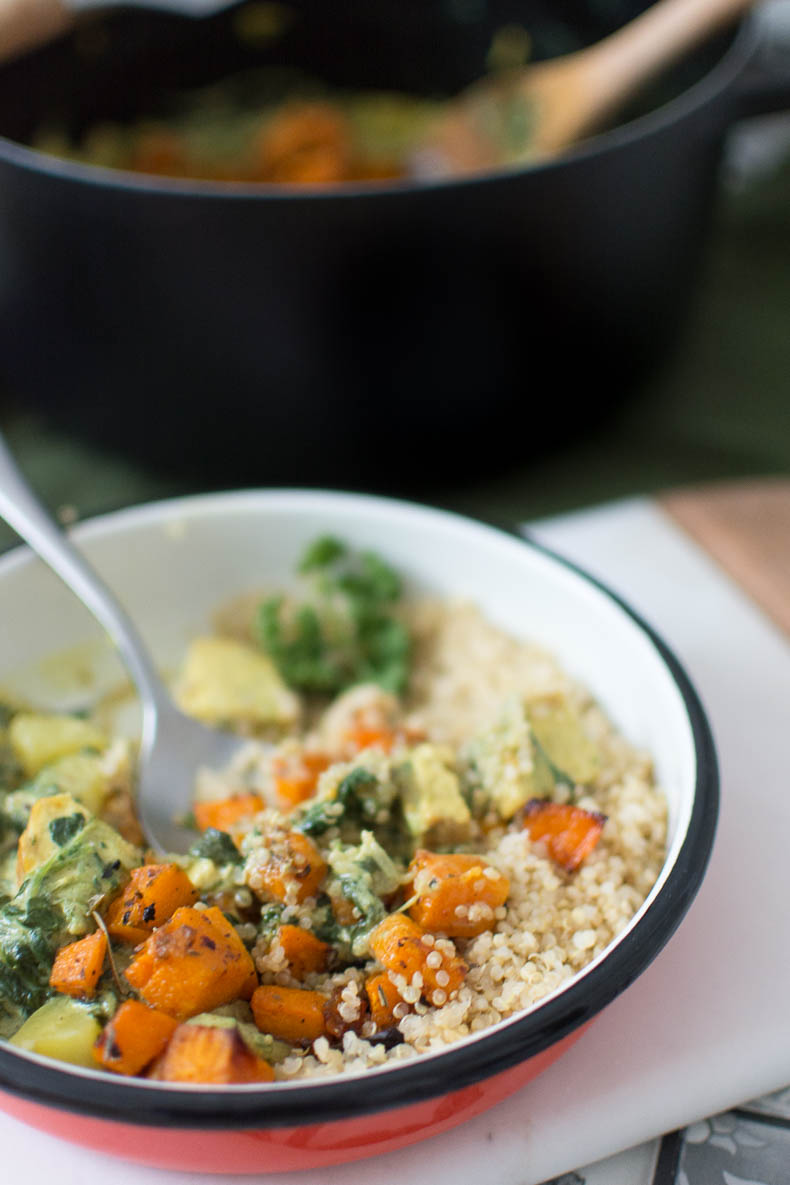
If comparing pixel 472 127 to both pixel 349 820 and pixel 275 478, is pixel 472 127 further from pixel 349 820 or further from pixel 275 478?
pixel 349 820

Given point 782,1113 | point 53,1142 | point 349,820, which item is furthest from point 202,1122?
point 782,1113

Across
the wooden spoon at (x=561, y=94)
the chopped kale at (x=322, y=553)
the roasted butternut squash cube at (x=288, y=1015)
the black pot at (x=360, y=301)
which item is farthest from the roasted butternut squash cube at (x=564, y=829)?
the wooden spoon at (x=561, y=94)

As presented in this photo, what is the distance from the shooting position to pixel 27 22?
2.24 meters

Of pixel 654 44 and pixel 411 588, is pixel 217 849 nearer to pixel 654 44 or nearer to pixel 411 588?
pixel 411 588

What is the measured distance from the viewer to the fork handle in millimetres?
1520

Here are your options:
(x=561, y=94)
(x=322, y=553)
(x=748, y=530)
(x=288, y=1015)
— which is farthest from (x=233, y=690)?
(x=561, y=94)

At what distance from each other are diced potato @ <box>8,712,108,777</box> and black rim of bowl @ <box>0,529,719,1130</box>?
1.75 ft

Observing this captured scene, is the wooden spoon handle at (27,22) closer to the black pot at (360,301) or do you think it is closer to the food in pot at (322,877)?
the black pot at (360,301)

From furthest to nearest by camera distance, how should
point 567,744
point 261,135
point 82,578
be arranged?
1. point 261,135
2. point 82,578
3. point 567,744

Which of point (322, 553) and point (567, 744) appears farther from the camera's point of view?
point (322, 553)

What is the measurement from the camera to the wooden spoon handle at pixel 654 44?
2.07m

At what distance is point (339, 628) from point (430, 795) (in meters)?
0.46

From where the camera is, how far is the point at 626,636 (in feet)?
4.78

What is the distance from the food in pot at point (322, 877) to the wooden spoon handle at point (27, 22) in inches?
54.8
